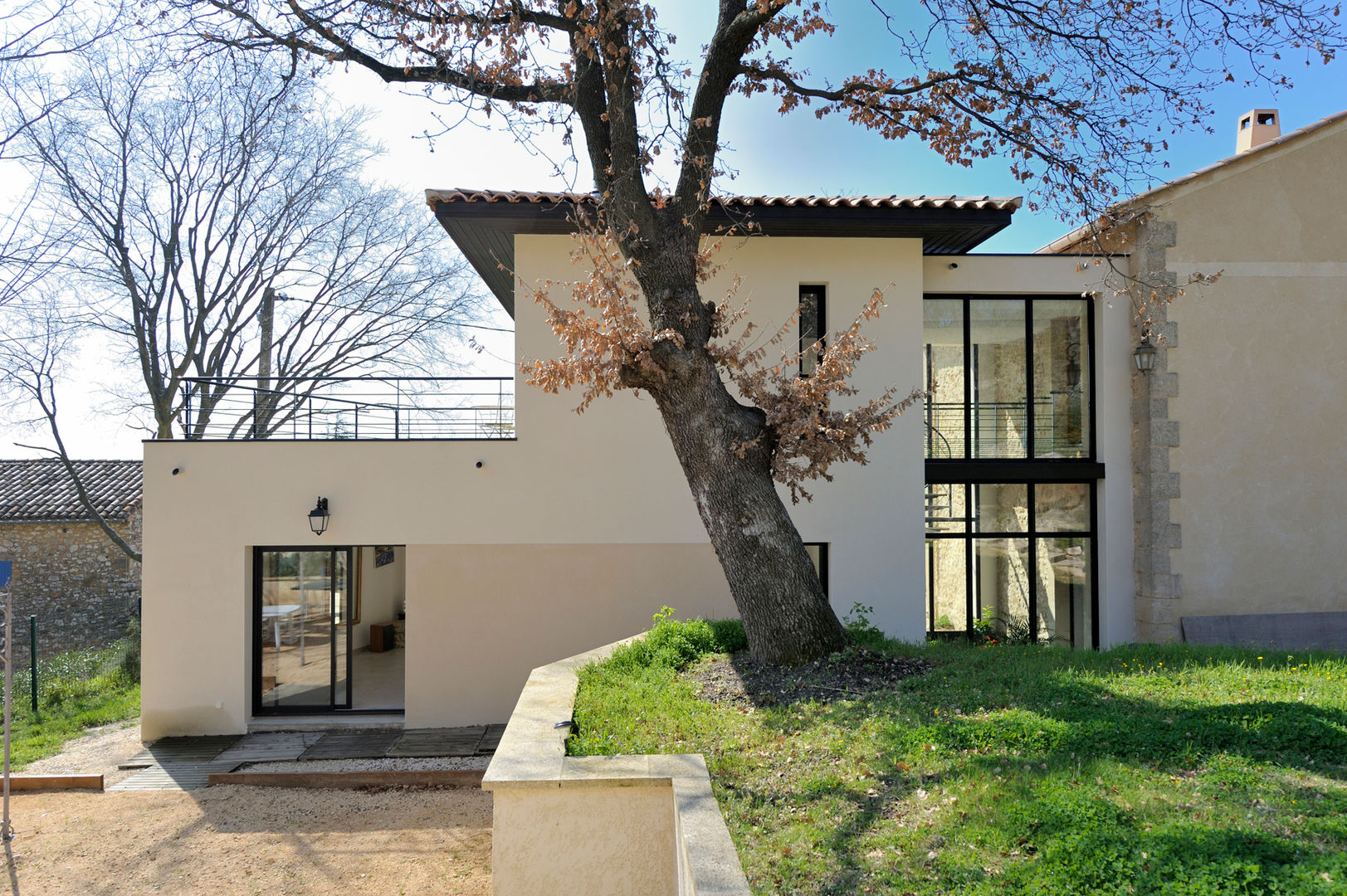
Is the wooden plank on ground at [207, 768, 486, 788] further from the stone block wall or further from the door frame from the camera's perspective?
the stone block wall

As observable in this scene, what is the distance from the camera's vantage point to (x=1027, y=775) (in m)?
3.74

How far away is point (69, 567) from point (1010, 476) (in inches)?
744

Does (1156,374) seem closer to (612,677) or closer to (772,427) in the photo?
(772,427)

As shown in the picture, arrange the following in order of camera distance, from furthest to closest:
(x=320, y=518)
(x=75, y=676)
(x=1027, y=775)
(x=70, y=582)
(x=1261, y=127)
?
(x=70, y=582) → (x=75, y=676) → (x=1261, y=127) → (x=320, y=518) → (x=1027, y=775)

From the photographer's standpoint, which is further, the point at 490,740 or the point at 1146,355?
the point at 1146,355

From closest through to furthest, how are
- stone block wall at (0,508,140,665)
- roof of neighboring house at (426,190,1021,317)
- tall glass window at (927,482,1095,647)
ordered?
roof of neighboring house at (426,190,1021,317) < tall glass window at (927,482,1095,647) < stone block wall at (0,508,140,665)

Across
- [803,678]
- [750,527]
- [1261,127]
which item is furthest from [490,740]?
[1261,127]

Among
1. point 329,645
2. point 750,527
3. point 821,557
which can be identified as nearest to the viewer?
point 750,527

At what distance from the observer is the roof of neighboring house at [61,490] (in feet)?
57.0

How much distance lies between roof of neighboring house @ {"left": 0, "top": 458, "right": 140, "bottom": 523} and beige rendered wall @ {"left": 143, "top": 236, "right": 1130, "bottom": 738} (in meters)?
9.99

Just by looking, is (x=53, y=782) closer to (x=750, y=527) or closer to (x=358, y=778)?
(x=358, y=778)

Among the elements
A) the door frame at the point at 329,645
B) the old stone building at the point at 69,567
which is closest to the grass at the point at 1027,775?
the door frame at the point at 329,645

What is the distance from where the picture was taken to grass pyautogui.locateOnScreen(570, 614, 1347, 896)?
2.87 metres

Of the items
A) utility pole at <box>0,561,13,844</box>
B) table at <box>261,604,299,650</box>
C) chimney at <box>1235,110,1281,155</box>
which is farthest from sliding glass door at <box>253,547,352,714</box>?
chimney at <box>1235,110,1281,155</box>
